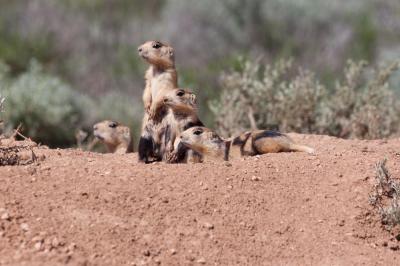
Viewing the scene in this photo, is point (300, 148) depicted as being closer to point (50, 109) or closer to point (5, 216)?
point (5, 216)

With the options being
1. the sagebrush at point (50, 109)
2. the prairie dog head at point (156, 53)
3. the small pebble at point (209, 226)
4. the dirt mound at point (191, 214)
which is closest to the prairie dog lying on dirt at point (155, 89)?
the prairie dog head at point (156, 53)

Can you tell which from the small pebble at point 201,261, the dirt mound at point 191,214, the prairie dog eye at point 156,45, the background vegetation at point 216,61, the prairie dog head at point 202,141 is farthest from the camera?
the background vegetation at point 216,61

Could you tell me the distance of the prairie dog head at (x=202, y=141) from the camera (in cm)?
743

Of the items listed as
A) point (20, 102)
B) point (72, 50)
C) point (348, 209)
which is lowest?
point (348, 209)

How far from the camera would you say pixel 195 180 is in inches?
245

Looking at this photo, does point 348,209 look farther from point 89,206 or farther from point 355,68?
point 355,68

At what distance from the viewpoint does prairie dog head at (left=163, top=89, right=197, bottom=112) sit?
25.0ft

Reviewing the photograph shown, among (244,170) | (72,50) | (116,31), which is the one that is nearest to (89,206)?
(244,170)

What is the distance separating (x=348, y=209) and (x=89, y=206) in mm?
1848

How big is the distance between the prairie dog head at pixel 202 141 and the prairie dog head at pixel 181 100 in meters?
0.23

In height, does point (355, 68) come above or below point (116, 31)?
below

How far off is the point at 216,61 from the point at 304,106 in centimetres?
592

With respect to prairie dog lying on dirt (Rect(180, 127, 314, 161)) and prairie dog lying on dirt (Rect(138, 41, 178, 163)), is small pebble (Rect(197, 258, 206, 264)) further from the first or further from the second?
prairie dog lying on dirt (Rect(138, 41, 178, 163))

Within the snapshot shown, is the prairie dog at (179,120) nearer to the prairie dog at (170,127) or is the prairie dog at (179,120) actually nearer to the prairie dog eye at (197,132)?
the prairie dog at (170,127)
